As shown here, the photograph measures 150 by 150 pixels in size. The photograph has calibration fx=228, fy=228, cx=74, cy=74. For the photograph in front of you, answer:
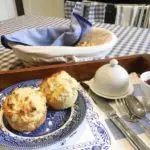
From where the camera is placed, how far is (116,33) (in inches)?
40.3

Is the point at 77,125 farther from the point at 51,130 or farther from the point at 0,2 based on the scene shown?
the point at 0,2

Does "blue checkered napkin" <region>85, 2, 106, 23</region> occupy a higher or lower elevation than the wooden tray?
lower

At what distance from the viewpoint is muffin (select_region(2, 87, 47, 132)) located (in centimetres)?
40

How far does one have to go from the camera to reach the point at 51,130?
0.43 metres

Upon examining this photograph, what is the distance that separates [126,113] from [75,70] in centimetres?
19

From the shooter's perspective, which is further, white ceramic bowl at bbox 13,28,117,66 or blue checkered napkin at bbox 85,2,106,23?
blue checkered napkin at bbox 85,2,106,23

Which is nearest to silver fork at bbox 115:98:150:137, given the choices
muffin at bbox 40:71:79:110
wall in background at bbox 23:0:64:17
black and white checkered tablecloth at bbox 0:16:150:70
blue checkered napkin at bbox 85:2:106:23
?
muffin at bbox 40:71:79:110

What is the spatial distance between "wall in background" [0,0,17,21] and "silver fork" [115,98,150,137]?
2.33 meters

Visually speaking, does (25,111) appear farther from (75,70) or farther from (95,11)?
(95,11)

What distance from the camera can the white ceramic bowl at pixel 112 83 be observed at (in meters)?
0.55

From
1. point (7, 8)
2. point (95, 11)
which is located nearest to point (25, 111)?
point (95, 11)

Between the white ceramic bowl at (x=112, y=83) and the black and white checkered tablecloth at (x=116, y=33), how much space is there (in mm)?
219

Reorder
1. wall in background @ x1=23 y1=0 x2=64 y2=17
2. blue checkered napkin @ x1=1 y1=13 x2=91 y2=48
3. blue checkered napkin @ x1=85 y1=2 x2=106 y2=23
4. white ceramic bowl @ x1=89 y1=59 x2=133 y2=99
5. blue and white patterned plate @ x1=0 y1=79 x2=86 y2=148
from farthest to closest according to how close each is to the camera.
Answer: wall in background @ x1=23 y1=0 x2=64 y2=17 < blue checkered napkin @ x1=85 y1=2 x2=106 y2=23 < blue checkered napkin @ x1=1 y1=13 x2=91 y2=48 < white ceramic bowl @ x1=89 y1=59 x2=133 y2=99 < blue and white patterned plate @ x1=0 y1=79 x2=86 y2=148

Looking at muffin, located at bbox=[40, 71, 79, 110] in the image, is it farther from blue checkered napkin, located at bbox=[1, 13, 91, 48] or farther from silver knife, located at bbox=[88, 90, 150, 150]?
blue checkered napkin, located at bbox=[1, 13, 91, 48]
